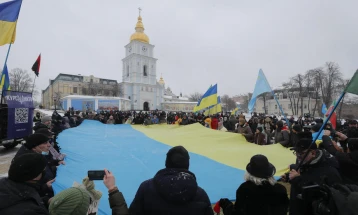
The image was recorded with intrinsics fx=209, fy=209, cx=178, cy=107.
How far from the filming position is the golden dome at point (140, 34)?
216 feet

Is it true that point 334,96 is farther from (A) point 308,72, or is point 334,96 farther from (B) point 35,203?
(B) point 35,203

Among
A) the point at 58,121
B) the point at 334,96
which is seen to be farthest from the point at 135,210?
the point at 334,96

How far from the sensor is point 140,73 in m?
66.6

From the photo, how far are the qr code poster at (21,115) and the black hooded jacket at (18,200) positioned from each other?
9.47m

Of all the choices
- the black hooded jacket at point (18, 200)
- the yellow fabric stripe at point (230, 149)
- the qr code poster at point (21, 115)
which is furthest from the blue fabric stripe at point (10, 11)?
the black hooded jacket at point (18, 200)

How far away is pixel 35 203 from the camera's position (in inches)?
60.0

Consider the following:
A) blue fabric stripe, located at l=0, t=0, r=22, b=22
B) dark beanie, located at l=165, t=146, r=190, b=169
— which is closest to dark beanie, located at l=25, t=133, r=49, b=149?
dark beanie, located at l=165, t=146, r=190, b=169

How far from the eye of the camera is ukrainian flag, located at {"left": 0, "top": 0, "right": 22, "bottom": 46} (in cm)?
721

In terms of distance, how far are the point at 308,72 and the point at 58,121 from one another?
50417 millimetres

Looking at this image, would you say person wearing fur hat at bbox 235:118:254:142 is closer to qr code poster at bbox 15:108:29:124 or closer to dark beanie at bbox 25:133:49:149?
dark beanie at bbox 25:133:49:149

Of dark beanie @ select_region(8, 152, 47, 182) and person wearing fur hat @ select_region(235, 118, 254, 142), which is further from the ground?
dark beanie @ select_region(8, 152, 47, 182)

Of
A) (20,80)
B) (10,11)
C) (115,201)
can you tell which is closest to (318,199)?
(115,201)

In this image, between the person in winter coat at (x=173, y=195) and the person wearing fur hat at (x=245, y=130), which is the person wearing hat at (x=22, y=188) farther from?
the person wearing fur hat at (x=245, y=130)

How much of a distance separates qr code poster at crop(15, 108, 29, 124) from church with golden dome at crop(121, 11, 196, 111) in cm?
5496
